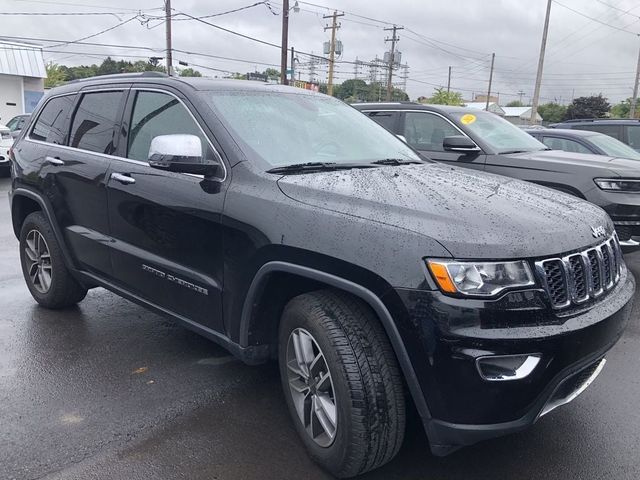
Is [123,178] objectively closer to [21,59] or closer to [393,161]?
[393,161]

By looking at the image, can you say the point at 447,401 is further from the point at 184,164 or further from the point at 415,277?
the point at 184,164

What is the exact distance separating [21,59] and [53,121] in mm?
38105

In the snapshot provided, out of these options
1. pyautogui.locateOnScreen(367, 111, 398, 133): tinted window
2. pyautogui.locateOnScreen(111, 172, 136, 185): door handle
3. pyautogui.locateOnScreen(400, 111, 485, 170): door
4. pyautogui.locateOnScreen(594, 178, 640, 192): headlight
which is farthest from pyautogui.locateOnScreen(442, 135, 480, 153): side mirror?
pyautogui.locateOnScreen(111, 172, 136, 185): door handle

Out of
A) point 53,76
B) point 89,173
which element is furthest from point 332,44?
point 89,173

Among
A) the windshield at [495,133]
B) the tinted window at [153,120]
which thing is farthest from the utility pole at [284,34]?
the tinted window at [153,120]

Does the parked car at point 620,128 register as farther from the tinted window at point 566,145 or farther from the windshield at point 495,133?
the windshield at point 495,133

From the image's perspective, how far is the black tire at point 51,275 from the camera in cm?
459

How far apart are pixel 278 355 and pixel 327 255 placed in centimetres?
77

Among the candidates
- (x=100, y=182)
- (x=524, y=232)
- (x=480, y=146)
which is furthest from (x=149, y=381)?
(x=480, y=146)

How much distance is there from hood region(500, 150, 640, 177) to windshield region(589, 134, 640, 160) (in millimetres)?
1948

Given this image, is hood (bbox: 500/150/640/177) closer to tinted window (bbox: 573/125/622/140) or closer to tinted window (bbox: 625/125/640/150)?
tinted window (bbox: 573/125/622/140)

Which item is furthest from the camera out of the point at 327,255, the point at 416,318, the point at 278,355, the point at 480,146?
the point at 480,146

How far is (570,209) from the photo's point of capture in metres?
2.81

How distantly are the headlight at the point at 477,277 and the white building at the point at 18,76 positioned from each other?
130 ft
